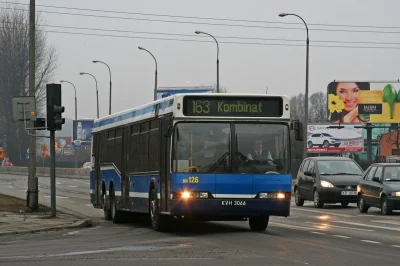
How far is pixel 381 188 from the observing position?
2605 cm

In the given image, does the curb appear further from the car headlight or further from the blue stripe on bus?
the car headlight

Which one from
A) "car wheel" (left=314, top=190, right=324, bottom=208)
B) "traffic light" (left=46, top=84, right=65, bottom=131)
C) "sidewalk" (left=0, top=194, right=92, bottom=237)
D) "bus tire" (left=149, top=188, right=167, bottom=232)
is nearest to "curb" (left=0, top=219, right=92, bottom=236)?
"sidewalk" (left=0, top=194, right=92, bottom=237)

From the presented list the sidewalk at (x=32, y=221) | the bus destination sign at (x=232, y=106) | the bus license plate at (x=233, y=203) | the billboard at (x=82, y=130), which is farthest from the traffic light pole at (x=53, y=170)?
the billboard at (x=82, y=130)

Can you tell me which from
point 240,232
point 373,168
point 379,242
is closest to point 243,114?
point 240,232

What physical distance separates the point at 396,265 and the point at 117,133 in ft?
39.2

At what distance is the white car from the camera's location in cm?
7988

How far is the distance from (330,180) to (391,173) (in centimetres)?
406

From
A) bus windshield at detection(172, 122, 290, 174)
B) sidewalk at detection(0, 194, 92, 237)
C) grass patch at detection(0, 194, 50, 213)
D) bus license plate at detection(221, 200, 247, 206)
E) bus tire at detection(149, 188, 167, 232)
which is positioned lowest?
sidewalk at detection(0, 194, 92, 237)

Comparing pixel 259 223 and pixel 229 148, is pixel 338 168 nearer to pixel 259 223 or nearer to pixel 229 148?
pixel 259 223

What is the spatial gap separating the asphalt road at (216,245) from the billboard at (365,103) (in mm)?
56443

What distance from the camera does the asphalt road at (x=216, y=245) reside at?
12852 millimetres

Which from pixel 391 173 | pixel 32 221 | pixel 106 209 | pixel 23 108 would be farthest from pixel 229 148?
pixel 391 173

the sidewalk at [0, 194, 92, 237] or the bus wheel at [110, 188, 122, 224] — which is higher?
the bus wheel at [110, 188, 122, 224]

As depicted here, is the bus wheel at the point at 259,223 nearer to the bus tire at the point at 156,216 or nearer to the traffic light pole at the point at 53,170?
the bus tire at the point at 156,216
